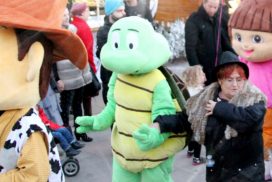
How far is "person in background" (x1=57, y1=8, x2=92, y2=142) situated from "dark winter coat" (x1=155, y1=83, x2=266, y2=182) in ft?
7.07

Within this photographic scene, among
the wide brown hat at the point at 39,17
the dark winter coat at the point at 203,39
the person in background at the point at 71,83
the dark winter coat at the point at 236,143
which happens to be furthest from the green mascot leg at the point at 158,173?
the dark winter coat at the point at 203,39

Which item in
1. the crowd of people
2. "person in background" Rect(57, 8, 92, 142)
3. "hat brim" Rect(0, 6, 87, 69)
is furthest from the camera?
"person in background" Rect(57, 8, 92, 142)

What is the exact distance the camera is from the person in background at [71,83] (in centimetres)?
510

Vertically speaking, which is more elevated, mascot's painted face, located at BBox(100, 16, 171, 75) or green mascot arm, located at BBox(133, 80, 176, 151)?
mascot's painted face, located at BBox(100, 16, 171, 75)

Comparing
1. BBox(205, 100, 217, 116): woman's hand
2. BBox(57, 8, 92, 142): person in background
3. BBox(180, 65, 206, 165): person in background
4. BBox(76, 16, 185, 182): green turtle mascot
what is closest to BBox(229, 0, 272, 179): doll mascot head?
BBox(180, 65, 206, 165): person in background

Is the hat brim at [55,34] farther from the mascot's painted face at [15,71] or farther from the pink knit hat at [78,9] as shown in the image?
the pink knit hat at [78,9]

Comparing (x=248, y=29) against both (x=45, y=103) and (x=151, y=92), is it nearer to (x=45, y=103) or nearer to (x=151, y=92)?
(x=151, y=92)

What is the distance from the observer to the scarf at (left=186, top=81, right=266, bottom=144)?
2951mm

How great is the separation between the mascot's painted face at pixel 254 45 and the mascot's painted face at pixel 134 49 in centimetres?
108

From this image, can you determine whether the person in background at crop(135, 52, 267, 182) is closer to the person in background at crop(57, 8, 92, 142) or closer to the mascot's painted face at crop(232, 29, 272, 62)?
the mascot's painted face at crop(232, 29, 272, 62)

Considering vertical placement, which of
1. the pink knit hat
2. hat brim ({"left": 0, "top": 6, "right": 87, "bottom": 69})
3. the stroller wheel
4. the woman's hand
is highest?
hat brim ({"left": 0, "top": 6, "right": 87, "bottom": 69})

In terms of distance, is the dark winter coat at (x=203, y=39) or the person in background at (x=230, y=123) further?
the dark winter coat at (x=203, y=39)

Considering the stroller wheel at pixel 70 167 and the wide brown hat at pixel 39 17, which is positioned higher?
the wide brown hat at pixel 39 17

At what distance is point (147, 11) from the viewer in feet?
22.0
